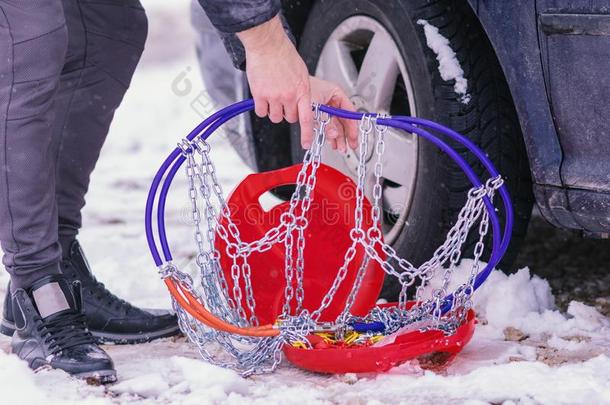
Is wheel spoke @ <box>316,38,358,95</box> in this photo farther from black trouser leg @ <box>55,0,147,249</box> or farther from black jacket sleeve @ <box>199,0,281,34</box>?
black jacket sleeve @ <box>199,0,281,34</box>

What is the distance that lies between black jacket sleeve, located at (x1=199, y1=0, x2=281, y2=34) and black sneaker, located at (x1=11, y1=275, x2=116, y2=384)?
2.57ft

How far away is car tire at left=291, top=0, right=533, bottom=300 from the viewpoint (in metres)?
2.46

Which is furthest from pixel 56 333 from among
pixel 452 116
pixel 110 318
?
pixel 452 116

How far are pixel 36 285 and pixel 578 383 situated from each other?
4.24 feet

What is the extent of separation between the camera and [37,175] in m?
2.22

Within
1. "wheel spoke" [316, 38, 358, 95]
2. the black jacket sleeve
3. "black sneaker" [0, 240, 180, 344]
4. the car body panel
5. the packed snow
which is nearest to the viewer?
the black jacket sleeve

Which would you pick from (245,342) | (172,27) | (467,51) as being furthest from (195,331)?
(172,27)

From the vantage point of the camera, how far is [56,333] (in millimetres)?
2283

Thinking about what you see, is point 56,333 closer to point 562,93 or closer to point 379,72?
point 379,72

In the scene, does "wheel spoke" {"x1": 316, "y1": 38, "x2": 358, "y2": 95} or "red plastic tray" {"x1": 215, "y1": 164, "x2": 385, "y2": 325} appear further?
"wheel spoke" {"x1": 316, "y1": 38, "x2": 358, "y2": 95}

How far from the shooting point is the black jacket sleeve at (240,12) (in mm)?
1971

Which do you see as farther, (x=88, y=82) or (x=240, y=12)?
(x=88, y=82)

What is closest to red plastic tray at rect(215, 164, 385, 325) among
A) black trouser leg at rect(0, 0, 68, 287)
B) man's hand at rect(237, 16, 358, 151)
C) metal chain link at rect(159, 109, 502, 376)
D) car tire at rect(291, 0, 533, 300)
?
metal chain link at rect(159, 109, 502, 376)

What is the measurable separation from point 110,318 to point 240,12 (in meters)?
1.04
